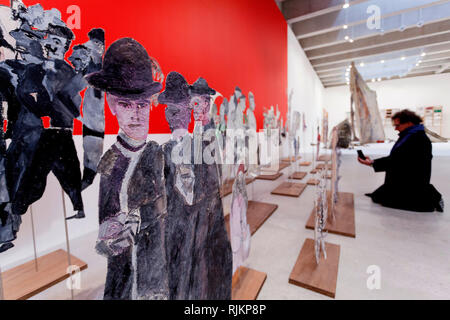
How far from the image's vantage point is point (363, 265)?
134 centimetres

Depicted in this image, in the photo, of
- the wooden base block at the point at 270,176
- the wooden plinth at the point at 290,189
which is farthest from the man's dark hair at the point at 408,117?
the wooden base block at the point at 270,176

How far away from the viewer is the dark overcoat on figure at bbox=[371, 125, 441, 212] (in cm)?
201

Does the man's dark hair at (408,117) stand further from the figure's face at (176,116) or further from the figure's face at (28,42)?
the figure's face at (28,42)

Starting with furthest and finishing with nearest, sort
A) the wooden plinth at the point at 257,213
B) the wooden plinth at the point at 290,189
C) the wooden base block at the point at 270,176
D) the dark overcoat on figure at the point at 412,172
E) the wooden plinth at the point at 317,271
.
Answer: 1. the wooden base block at the point at 270,176
2. the wooden plinth at the point at 290,189
3. the dark overcoat on figure at the point at 412,172
4. the wooden plinth at the point at 257,213
5. the wooden plinth at the point at 317,271

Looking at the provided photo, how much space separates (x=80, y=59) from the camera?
62 centimetres

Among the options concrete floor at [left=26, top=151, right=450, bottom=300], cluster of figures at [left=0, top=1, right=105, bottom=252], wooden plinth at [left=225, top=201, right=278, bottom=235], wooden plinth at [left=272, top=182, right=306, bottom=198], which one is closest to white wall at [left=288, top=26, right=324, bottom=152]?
wooden plinth at [left=272, top=182, right=306, bottom=198]

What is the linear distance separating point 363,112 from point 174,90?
6.82 ft

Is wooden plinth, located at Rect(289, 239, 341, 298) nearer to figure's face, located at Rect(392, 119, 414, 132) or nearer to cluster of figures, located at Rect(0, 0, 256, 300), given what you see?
cluster of figures, located at Rect(0, 0, 256, 300)

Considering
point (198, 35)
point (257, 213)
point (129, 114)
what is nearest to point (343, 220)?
point (257, 213)

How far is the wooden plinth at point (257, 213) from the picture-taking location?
188 centimetres

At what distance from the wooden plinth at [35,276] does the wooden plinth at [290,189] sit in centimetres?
225

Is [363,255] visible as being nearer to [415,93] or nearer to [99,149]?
[99,149]
